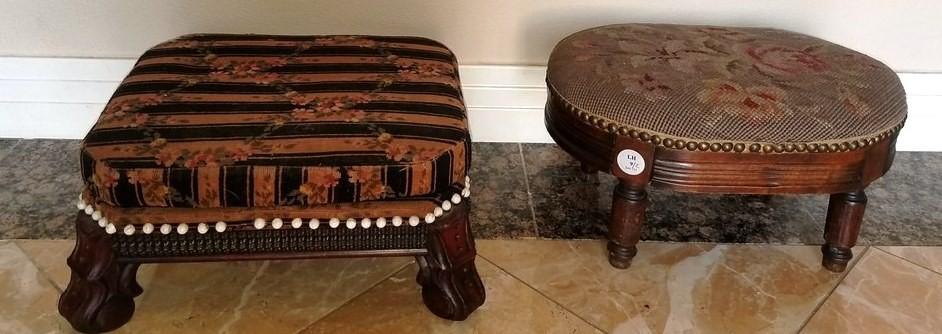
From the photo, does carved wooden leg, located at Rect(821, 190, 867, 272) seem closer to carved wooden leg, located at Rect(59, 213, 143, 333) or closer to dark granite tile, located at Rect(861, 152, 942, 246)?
dark granite tile, located at Rect(861, 152, 942, 246)

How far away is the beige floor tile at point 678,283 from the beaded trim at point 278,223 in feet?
0.89

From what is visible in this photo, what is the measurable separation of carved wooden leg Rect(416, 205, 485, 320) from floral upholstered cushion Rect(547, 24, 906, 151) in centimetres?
25

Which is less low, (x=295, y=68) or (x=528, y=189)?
(x=295, y=68)

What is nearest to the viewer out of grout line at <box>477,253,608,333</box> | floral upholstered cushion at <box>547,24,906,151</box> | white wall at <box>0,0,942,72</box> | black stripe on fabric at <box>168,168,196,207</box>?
black stripe on fabric at <box>168,168,196,207</box>

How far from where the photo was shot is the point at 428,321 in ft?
3.75

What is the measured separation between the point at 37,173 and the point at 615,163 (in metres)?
1.12

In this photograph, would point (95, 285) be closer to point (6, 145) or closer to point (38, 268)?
point (38, 268)

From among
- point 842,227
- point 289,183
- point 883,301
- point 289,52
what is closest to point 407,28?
point 289,52

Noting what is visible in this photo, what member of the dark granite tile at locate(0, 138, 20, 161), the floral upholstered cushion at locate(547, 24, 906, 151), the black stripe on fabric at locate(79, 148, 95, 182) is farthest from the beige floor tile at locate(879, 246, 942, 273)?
the dark granite tile at locate(0, 138, 20, 161)

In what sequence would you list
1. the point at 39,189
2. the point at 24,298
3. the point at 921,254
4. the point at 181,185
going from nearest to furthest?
1. the point at 181,185
2. the point at 24,298
3. the point at 921,254
4. the point at 39,189

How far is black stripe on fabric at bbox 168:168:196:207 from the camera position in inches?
37.5

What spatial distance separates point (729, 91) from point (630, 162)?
17 cm

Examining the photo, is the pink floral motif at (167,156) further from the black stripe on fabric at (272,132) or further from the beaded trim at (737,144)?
the beaded trim at (737,144)

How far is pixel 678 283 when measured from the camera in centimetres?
125
